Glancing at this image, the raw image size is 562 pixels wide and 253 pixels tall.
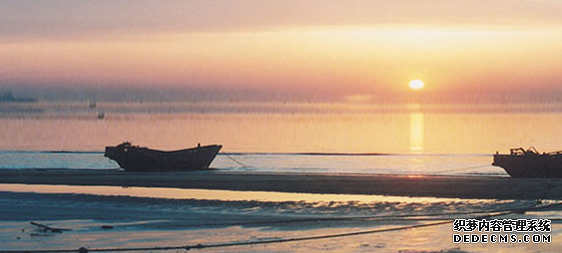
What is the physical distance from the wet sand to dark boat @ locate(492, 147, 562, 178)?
1.20 m

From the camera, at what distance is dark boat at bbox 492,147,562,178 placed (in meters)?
42.3

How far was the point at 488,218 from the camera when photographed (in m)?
26.7

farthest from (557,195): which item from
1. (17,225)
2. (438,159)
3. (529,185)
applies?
(438,159)

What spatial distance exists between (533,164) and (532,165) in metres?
0.09

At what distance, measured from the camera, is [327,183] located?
40344 millimetres

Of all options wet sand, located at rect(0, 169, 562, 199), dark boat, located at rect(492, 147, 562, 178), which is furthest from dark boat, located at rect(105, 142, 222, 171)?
dark boat, located at rect(492, 147, 562, 178)

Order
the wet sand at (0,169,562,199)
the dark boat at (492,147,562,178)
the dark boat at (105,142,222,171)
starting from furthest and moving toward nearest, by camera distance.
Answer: the dark boat at (105,142,222,171) < the dark boat at (492,147,562,178) < the wet sand at (0,169,562,199)

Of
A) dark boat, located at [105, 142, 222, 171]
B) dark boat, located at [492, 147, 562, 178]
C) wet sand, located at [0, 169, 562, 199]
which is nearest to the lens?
wet sand, located at [0, 169, 562, 199]

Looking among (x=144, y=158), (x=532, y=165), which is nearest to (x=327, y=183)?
(x=532, y=165)

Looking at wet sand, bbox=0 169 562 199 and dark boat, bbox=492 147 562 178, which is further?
dark boat, bbox=492 147 562 178

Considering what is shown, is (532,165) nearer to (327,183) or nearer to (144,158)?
(327,183)

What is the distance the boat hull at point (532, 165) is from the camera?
42.3m

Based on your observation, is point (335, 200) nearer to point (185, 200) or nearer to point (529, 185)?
point (185, 200)

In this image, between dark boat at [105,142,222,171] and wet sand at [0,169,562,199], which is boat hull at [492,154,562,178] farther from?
dark boat at [105,142,222,171]
